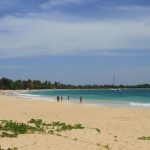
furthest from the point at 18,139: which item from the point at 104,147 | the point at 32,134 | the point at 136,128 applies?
the point at 136,128

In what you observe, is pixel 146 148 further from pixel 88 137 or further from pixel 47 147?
pixel 47 147

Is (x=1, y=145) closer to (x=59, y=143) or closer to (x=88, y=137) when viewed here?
(x=59, y=143)

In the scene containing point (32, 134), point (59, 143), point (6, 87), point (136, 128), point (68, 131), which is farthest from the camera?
point (6, 87)

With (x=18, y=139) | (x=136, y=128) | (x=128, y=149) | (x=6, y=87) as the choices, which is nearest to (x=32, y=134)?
(x=18, y=139)

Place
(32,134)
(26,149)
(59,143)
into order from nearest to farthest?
(26,149) → (59,143) → (32,134)

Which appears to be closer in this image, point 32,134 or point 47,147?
point 47,147

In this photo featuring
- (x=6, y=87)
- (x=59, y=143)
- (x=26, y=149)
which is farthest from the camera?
(x=6, y=87)

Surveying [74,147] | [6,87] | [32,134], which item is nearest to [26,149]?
[74,147]

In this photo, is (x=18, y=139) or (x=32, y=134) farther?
(x=32, y=134)

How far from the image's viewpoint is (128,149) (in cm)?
1377

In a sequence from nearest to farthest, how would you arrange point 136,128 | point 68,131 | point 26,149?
point 26,149 → point 68,131 → point 136,128

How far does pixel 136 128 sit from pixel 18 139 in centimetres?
981

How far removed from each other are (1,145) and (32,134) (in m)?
2.47

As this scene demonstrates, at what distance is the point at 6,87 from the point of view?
187750mm
